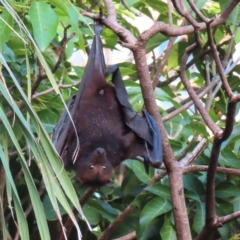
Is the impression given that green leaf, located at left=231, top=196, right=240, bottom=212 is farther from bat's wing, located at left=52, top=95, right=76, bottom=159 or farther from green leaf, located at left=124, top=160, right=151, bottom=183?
bat's wing, located at left=52, top=95, right=76, bottom=159

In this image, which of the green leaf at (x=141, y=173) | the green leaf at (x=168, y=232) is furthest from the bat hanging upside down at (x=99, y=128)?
the green leaf at (x=168, y=232)

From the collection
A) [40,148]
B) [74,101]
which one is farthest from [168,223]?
[40,148]

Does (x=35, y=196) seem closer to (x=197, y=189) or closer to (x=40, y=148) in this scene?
(x=40, y=148)

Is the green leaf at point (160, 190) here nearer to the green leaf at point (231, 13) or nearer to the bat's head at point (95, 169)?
the bat's head at point (95, 169)

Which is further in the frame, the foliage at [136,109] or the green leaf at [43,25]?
the foliage at [136,109]

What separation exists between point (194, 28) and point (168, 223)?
743 mm

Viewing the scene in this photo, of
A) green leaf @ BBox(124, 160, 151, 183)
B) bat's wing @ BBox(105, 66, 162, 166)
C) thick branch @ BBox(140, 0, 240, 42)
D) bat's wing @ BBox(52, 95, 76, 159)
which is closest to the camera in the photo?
thick branch @ BBox(140, 0, 240, 42)

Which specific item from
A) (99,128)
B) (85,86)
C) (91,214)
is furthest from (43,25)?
(91,214)

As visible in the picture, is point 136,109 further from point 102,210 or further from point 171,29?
point 171,29

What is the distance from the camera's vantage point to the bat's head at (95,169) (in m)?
2.21

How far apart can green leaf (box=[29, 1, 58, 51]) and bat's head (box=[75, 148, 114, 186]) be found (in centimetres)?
59

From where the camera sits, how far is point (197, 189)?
2.29 m

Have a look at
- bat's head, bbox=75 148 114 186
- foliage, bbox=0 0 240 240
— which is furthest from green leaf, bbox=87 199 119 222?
bat's head, bbox=75 148 114 186

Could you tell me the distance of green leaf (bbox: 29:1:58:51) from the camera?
1.75m
